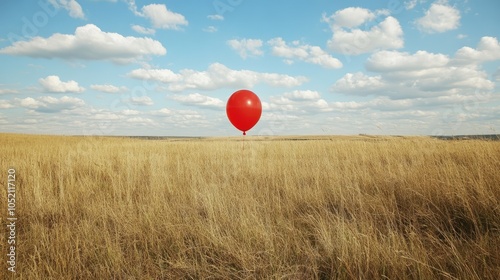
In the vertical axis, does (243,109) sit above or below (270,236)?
above

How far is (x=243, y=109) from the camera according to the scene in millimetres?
10547

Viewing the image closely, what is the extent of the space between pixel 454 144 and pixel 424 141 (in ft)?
4.81

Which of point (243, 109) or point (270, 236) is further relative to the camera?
point (243, 109)

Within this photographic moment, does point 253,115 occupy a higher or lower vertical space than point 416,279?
higher

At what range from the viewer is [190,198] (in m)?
4.12

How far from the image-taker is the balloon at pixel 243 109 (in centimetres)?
1060

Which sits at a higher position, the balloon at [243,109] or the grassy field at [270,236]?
the balloon at [243,109]

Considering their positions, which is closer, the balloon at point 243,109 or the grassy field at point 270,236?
the grassy field at point 270,236

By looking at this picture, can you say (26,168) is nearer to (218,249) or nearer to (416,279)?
(218,249)

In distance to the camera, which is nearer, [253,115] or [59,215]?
[59,215]

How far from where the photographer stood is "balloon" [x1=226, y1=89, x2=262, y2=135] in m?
10.6

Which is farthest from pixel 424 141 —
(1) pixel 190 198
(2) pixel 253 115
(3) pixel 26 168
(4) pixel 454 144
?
(3) pixel 26 168

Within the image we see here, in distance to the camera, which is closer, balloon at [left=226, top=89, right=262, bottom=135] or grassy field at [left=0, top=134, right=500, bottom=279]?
grassy field at [left=0, top=134, right=500, bottom=279]

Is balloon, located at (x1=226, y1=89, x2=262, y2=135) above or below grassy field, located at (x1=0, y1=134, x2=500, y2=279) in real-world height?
above
